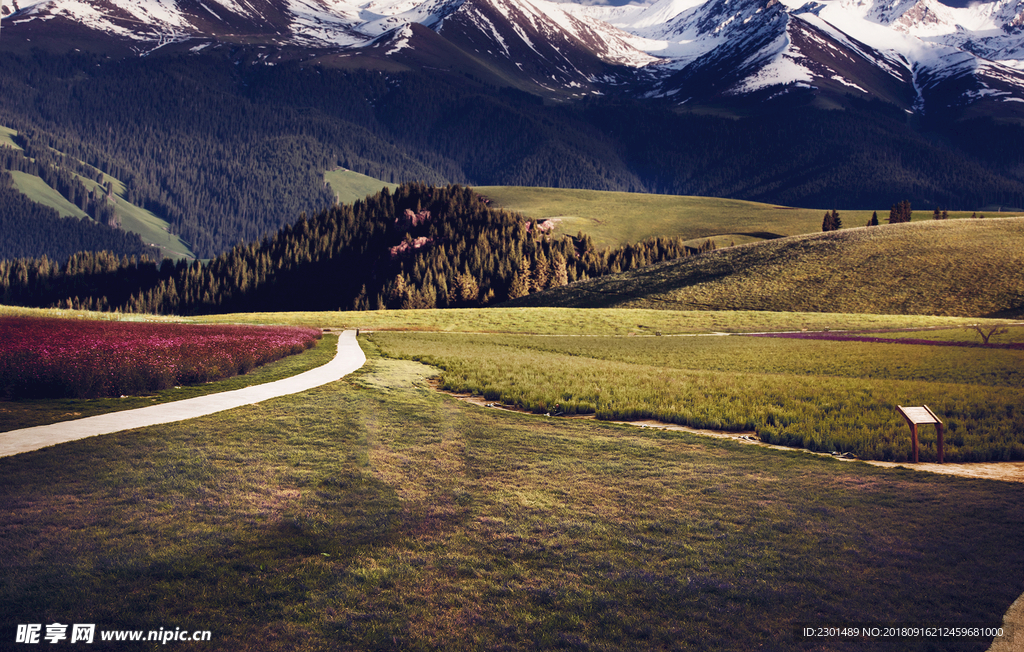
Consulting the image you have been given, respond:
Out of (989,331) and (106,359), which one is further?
(989,331)

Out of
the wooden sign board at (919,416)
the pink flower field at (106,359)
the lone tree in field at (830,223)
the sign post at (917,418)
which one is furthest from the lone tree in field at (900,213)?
the pink flower field at (106,359)

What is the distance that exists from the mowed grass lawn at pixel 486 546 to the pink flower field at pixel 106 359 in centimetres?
793

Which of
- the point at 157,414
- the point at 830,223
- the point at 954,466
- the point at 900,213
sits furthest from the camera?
the point at 830,223

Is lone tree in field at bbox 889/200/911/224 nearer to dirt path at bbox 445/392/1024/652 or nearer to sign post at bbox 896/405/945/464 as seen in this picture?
dirt path at bbox 445/392/1024/652

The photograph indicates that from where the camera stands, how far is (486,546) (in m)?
10.1

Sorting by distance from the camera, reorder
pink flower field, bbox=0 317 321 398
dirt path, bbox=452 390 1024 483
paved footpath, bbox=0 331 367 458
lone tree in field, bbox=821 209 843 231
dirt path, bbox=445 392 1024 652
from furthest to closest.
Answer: lone tree in field, bbox=821 209 843 231 < pink flower field, bbox=0 317 321 398 < paved footpath, bbox=0 331 367 458 < dirt path, bbox=452 390 1024 483 < dirt path, bbox=445 392 1024 652

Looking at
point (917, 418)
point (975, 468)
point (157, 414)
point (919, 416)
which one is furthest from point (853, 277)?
point (157, 414)

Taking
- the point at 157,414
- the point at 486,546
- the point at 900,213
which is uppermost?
the point at 900,213

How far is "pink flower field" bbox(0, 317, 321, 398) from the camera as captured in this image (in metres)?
21.2

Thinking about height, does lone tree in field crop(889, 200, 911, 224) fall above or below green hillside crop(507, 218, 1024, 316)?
above

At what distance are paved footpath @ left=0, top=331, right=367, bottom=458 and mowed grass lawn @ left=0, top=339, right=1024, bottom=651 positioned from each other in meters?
1.08

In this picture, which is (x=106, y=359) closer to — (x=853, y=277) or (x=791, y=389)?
(x=791, y=389)

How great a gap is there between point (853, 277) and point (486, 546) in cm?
9507

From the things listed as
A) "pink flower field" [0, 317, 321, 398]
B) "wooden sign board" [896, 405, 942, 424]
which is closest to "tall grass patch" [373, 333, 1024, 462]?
"wooden sign board" [896, 405, 942, 424]
